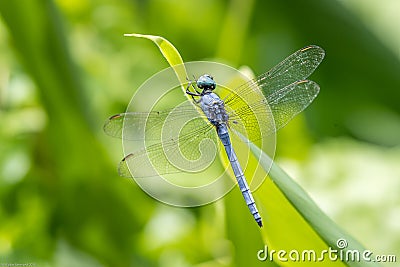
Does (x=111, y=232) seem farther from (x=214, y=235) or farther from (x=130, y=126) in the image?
(x=130, y=126)

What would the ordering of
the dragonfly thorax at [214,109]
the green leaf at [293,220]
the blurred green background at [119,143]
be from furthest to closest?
the blurred green background at [119,143] → the dragonfly thorax at [214,109] → the green leaf at [293,220]

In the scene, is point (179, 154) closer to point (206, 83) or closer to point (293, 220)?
point (206, 83)

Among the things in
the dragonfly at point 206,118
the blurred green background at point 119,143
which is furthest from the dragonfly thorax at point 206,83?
the blurred green background at point 119,143

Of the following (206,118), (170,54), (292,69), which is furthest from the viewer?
(292,69)

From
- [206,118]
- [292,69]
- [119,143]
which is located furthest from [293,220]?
[119,143]

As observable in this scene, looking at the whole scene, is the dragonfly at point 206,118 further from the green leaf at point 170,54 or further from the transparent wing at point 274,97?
the green leaf at point 170,54

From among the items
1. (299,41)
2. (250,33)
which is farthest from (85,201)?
(299,41)

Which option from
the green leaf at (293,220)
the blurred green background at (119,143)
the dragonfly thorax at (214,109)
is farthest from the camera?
the blurred green background at (119,143)

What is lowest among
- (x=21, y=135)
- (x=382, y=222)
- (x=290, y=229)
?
(x=290, y=229)
